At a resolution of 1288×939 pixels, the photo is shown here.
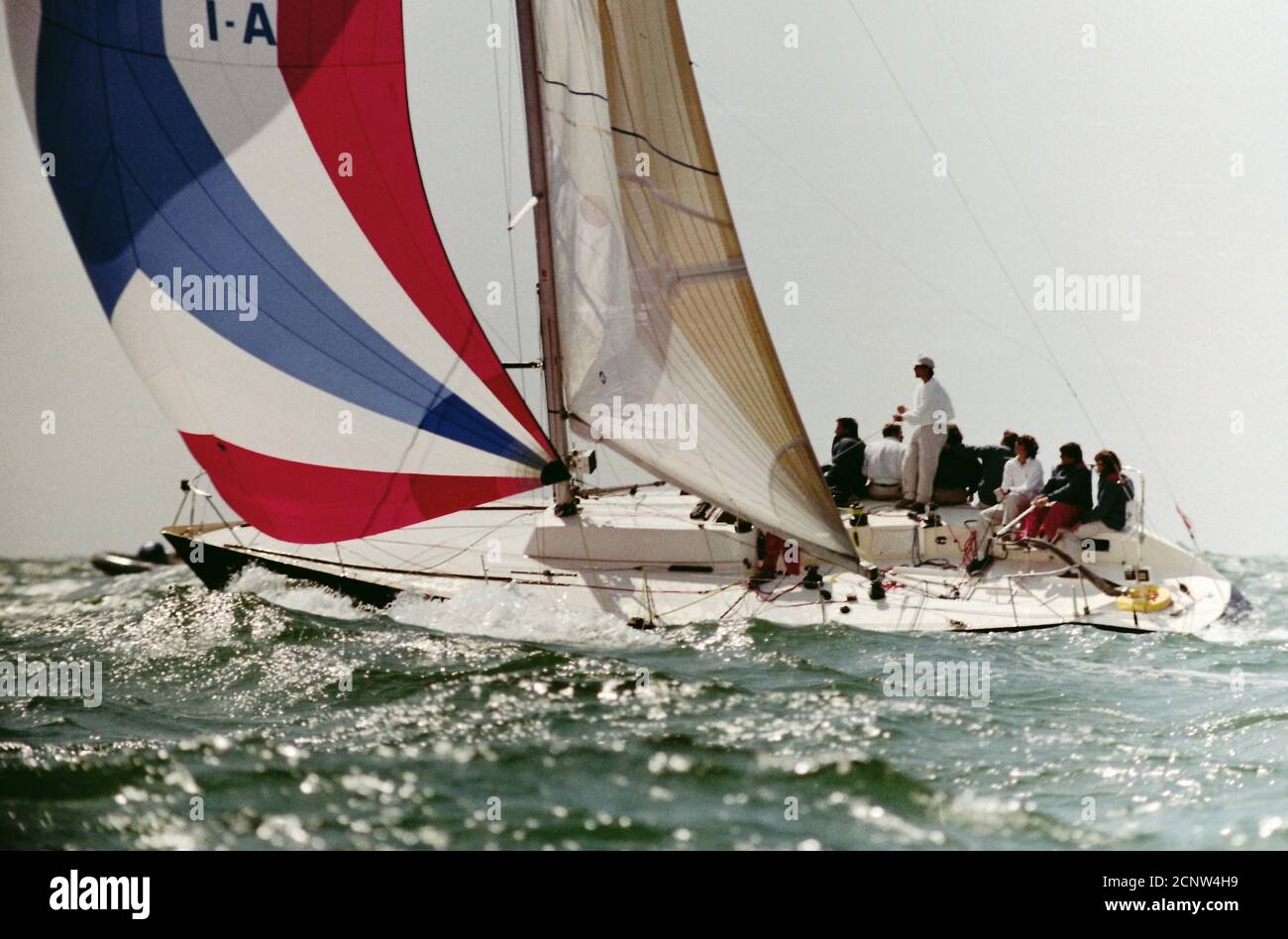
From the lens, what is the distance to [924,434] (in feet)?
28.7

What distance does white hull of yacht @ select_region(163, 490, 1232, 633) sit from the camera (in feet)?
24.3

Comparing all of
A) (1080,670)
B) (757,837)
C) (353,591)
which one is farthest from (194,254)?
(1080,670)

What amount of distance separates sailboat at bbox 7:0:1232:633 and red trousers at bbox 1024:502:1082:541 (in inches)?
4.8

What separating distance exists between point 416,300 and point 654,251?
1305mm

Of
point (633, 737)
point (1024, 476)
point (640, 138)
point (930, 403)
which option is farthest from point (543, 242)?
point (633, 737)

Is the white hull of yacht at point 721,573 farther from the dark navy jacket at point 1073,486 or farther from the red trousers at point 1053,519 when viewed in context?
the dark navy jacket at point 1073,486

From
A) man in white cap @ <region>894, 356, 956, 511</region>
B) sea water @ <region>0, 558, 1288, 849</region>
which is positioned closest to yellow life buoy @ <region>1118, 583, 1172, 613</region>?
sea water @ <region>0, 558, 1288, 849</region>

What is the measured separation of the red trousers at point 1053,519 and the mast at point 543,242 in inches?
104

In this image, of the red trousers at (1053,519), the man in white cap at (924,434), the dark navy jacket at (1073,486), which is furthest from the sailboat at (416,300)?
the man in white cap at (924,434)

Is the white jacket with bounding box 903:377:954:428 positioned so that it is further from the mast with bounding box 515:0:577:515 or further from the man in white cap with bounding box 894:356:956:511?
the mast with bounding box 515:0:577:515

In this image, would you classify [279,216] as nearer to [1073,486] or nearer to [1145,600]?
[1073,486]

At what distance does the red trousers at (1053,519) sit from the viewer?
801 cm

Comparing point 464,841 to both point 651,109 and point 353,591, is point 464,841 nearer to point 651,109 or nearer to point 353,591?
point 353,591

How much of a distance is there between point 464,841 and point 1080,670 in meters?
3.22
